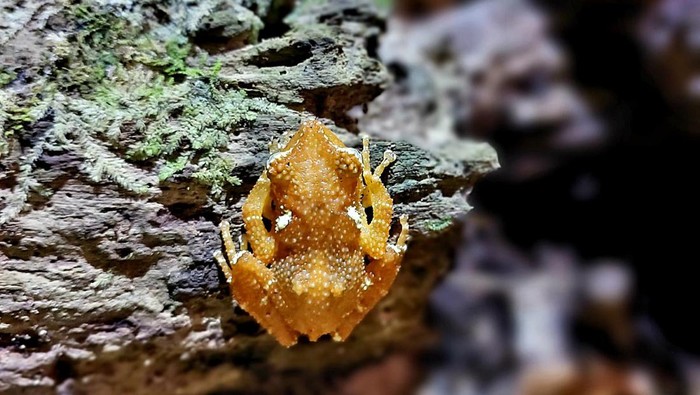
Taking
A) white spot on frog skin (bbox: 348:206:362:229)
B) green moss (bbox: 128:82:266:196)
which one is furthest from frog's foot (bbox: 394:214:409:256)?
green moss (bbox: 128:82:266:196)

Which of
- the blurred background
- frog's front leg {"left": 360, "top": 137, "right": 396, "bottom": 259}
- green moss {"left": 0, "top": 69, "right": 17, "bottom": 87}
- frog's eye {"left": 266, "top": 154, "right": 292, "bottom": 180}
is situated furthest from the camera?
the blurred background

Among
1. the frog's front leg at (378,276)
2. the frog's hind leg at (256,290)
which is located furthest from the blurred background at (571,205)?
the frog's hind leg at (256,290)

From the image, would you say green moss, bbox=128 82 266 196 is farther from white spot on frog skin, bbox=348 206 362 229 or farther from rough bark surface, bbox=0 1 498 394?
white spot on frog skin, bbox=348 206 362 229

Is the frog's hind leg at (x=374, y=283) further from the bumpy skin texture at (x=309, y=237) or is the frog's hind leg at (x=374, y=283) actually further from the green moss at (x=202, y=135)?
the green moss at (x=202, y=135)

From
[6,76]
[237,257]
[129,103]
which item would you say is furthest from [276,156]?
[6,76]

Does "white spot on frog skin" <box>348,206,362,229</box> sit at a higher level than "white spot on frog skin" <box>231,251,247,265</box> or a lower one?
higher

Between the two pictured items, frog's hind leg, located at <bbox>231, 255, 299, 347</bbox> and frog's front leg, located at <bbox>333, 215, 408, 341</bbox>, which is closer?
frog's hind leg, located at <bbox>231, 255, 299, 347</bbox>

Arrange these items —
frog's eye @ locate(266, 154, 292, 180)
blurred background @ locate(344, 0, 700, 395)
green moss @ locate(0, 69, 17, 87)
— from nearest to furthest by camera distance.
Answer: green moss @ locate(0, 69, 17, 87) → frog's eye @ locate(266, 154, 292, 180) → blurred background @ locate(344, 0, 700, 395)

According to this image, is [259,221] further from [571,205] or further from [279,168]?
[571,205]
